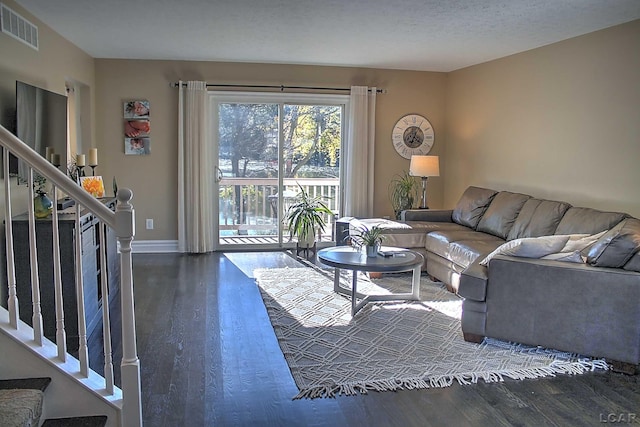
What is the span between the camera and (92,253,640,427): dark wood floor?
8.53 ft

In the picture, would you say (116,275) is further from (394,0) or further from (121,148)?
(394,0)

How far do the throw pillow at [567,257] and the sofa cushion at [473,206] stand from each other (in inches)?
82.4

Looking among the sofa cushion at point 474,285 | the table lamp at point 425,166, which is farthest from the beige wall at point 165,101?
the sofa cushion at point 474,285

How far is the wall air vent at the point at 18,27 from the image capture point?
3652mm

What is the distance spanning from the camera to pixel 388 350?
11.3 feet

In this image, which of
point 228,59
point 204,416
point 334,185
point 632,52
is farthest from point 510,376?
point 228,59

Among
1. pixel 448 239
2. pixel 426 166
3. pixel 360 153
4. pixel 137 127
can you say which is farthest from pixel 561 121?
pixel 137 127

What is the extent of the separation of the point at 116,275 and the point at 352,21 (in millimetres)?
2955

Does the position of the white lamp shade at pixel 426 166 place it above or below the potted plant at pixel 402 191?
above

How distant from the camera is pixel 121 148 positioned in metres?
6.37

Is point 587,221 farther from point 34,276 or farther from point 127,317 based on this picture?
point 34,276

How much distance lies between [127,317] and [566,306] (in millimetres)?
2568

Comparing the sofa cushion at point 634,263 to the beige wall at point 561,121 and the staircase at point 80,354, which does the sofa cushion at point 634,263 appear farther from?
the staircase at point 80,354

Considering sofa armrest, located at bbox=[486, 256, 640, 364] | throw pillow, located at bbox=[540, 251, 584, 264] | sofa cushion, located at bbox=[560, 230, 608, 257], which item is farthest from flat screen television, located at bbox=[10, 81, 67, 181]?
sofa cushion, located at bbox=[560, 230, 608, 257]
